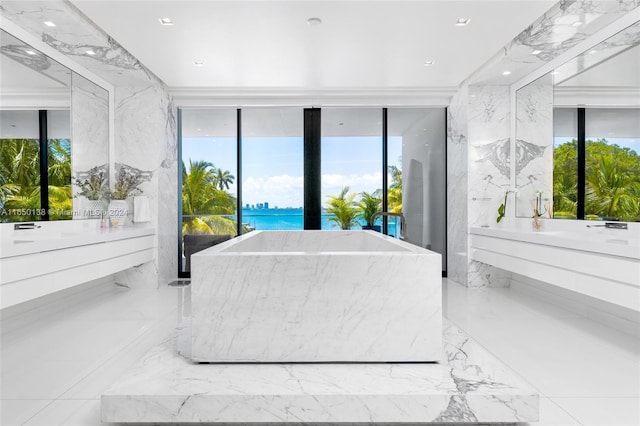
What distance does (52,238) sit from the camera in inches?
117

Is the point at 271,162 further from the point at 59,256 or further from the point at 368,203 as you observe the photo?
the point at 59,256

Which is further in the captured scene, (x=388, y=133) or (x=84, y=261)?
(x=388, y=133)

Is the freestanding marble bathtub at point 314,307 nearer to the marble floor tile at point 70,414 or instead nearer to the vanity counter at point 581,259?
the marble floor tile at point 70,414

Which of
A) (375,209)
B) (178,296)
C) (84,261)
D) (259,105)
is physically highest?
(259,105)

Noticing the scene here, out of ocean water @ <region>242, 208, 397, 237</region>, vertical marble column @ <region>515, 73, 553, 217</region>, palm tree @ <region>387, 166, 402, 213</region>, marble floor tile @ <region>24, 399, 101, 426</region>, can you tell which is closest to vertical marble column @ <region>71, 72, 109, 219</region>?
ocean water @ <region>242, 208, 397, 237</region>

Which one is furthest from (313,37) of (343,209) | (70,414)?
(70,414)

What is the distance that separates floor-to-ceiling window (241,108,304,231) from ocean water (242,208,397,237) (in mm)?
14

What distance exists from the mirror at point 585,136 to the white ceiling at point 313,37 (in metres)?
0.74

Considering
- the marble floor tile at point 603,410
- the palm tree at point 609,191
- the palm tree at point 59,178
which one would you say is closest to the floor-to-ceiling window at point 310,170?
the palm tree at point 59,178

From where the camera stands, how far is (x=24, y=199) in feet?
9.97

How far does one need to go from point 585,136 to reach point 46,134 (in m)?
4.86

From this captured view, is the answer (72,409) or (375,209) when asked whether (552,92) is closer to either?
(375,209)

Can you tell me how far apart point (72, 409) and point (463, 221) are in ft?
13.6

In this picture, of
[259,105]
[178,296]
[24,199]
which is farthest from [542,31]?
[24,199]
